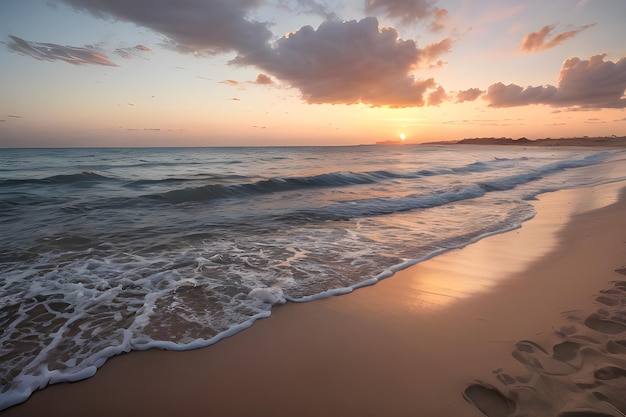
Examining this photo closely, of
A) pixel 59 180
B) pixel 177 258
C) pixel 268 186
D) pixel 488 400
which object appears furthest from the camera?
pixel 59 180

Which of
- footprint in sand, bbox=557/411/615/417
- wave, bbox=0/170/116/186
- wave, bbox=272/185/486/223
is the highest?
footprint in sand, bbox=557/411/615/417

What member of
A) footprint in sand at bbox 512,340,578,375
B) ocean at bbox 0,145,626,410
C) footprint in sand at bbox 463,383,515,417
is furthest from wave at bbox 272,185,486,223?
footprint in sand at bbox 463,383,515,417

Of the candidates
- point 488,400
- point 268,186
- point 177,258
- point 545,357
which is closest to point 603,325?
point 545,357

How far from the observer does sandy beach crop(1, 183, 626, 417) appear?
231 cm

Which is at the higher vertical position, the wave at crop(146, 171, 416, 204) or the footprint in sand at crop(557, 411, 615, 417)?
the footprint in sand at crop(557, 411, 615, 417)

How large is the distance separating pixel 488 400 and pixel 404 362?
71 cm

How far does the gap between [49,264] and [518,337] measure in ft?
23.6

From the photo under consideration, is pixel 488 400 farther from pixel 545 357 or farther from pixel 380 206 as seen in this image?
pixel 380 206

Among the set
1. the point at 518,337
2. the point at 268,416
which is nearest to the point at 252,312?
the point at 268,416

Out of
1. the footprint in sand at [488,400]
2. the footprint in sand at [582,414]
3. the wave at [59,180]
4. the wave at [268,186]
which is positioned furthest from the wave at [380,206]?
the wave at [59,180]

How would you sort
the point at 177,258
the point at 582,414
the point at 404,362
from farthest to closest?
the point at 177,258 < the point at 404,362 < the point at 582,414

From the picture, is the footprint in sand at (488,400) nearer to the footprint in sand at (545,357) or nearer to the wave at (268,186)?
the footprint in sand at (545,357)

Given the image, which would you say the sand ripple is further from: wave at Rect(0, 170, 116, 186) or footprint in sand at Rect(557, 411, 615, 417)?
wave at Rect(0, 170, 116, 186)

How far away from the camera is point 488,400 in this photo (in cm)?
228
